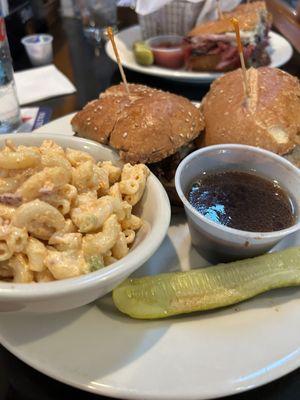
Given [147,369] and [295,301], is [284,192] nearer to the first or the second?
[295,301]

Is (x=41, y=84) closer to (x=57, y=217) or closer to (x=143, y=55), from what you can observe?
(x=143, y=55)

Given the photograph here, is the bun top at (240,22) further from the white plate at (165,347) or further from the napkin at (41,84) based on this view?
the white plate at (165,347)

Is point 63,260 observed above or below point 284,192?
above

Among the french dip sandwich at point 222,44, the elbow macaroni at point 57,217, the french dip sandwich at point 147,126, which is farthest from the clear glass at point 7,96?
the french dip sandwich at point 222,44

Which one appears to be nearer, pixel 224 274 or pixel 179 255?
pixel 224 274

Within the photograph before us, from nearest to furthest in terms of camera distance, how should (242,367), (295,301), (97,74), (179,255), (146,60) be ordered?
(242,367), (295,301), (179,255), (146,60), (97,74)

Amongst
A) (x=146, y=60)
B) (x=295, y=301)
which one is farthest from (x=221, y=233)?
(x=146, y=60)
